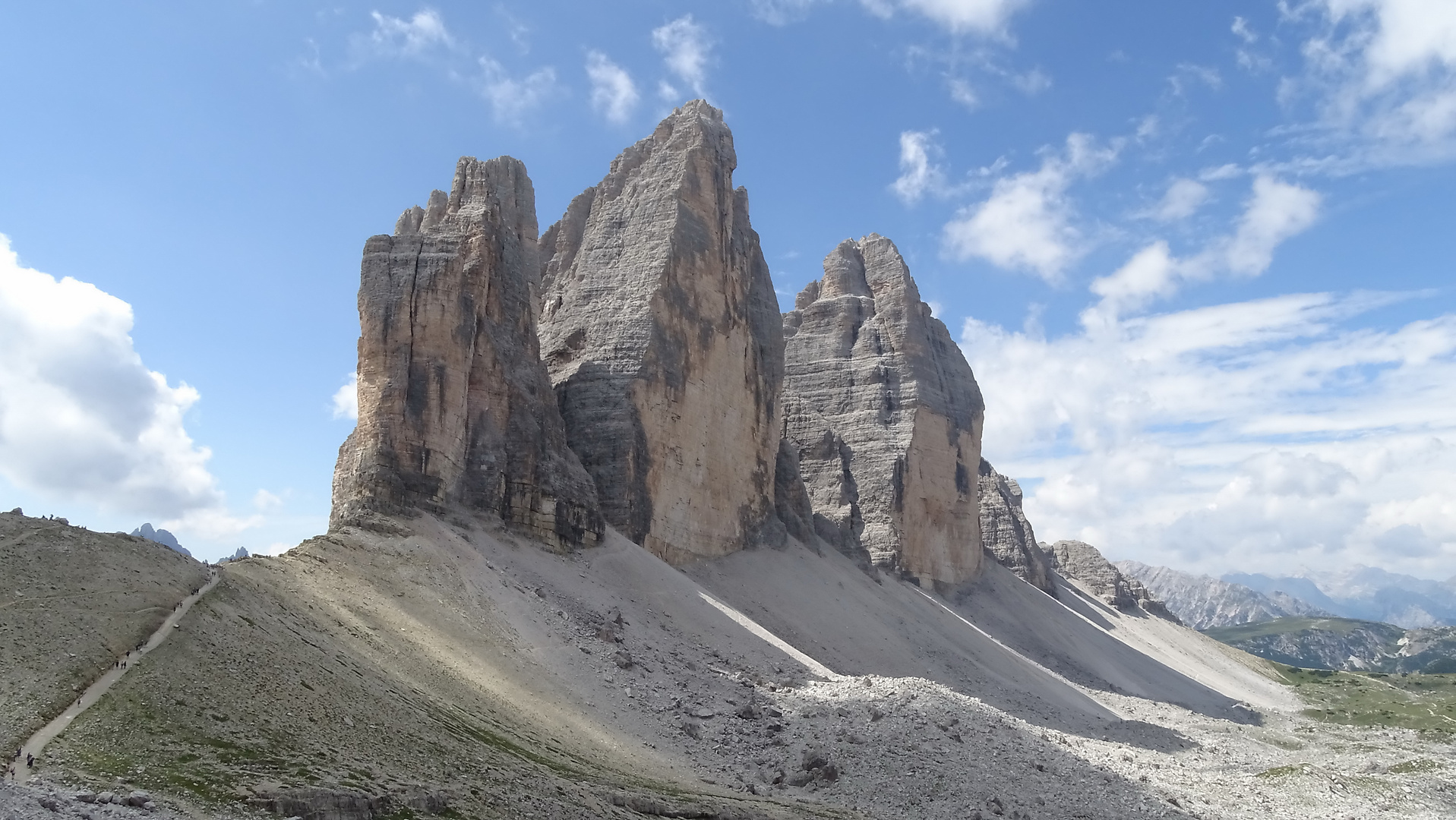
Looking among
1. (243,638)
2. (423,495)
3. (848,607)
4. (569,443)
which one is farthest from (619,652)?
(848,607)

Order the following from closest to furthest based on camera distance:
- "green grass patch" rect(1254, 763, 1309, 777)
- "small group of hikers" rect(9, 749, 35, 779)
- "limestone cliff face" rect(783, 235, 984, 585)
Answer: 1. "small group of hikers" rect(9, 749, 35, 779)
2. "green grass patch" rect(1254, 763, 1309, 777)
3. "limestone cliff face" rect(783, 235, 984, 585)

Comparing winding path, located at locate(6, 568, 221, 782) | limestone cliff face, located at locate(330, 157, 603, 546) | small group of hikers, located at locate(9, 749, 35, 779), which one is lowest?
small group of hikers, located at locate(9, 749, 35, 779)

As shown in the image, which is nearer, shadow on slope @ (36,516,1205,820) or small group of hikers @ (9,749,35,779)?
small group of hikers @ (9,749,35,779)

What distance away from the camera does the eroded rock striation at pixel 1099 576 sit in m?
108

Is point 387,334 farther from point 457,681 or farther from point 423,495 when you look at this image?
point 457,681

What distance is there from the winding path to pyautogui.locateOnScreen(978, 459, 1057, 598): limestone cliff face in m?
73.3

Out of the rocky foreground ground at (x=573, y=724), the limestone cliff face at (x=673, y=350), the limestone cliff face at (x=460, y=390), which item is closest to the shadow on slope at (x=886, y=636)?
the rocky foreground ground at (x=573, y=724)

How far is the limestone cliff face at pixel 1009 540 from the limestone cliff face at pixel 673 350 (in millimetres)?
37193

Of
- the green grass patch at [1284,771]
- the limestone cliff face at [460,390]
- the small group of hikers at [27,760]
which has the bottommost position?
the green grass patch at [1284,771]

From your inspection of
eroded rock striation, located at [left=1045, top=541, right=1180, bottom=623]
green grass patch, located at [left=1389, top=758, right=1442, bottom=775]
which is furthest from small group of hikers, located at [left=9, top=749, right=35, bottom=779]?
eroded rock striation, located at [left=1045, top=541, right=1180, bottom=623]

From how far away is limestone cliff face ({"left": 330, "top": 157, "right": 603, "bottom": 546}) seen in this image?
123 feet

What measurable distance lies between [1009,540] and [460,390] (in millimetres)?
64343

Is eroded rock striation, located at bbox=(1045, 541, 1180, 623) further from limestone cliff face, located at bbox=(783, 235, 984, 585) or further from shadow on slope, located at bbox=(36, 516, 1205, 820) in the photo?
shadow on slope, located at bbox=(36, 516, 1205, 820)

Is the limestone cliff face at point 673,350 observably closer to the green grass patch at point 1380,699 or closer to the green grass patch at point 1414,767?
the green grass patch at point 1414,767
